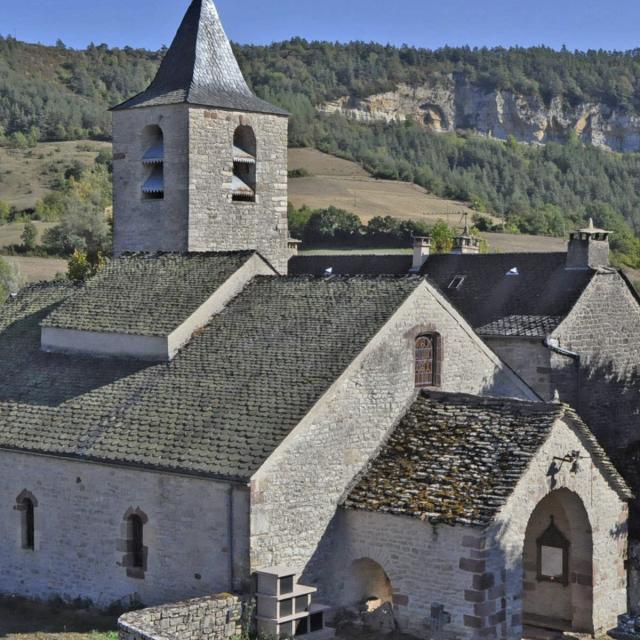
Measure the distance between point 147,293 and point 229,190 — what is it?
10.8 ft

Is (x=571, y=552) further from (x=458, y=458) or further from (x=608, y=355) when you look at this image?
(x=608, y=355)

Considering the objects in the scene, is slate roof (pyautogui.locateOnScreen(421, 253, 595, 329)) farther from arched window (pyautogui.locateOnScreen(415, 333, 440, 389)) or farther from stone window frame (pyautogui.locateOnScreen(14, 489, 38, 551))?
stone window frame (pyautogui.locateOnScreen(14, 489, 38, 551))

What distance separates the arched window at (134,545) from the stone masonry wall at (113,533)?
2.6 inches

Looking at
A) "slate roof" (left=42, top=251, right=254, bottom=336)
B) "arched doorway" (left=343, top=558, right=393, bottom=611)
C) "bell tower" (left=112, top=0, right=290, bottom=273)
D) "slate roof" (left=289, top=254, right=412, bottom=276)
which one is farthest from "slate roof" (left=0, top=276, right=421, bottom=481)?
"slate roof" (left=289, top=254, right=412, bottom=276)

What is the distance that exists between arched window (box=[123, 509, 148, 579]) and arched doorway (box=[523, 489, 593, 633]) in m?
6.90

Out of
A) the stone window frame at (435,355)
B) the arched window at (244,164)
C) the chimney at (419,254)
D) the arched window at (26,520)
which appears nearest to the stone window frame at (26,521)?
the arched window at (26,520)

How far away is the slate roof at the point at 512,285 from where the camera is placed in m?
→ 31.4

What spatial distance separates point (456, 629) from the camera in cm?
1844

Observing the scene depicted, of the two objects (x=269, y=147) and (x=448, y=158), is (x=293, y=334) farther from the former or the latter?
(x=448, y=158)

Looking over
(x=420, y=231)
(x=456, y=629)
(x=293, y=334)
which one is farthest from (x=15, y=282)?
(x=456, y=629)

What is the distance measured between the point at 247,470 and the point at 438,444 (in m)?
3.52

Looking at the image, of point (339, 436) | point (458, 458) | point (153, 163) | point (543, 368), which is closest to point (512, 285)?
point (543, 368)

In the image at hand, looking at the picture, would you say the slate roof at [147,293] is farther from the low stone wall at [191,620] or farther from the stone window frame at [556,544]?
the stone window frame at [556,544]

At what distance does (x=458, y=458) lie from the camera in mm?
19719
